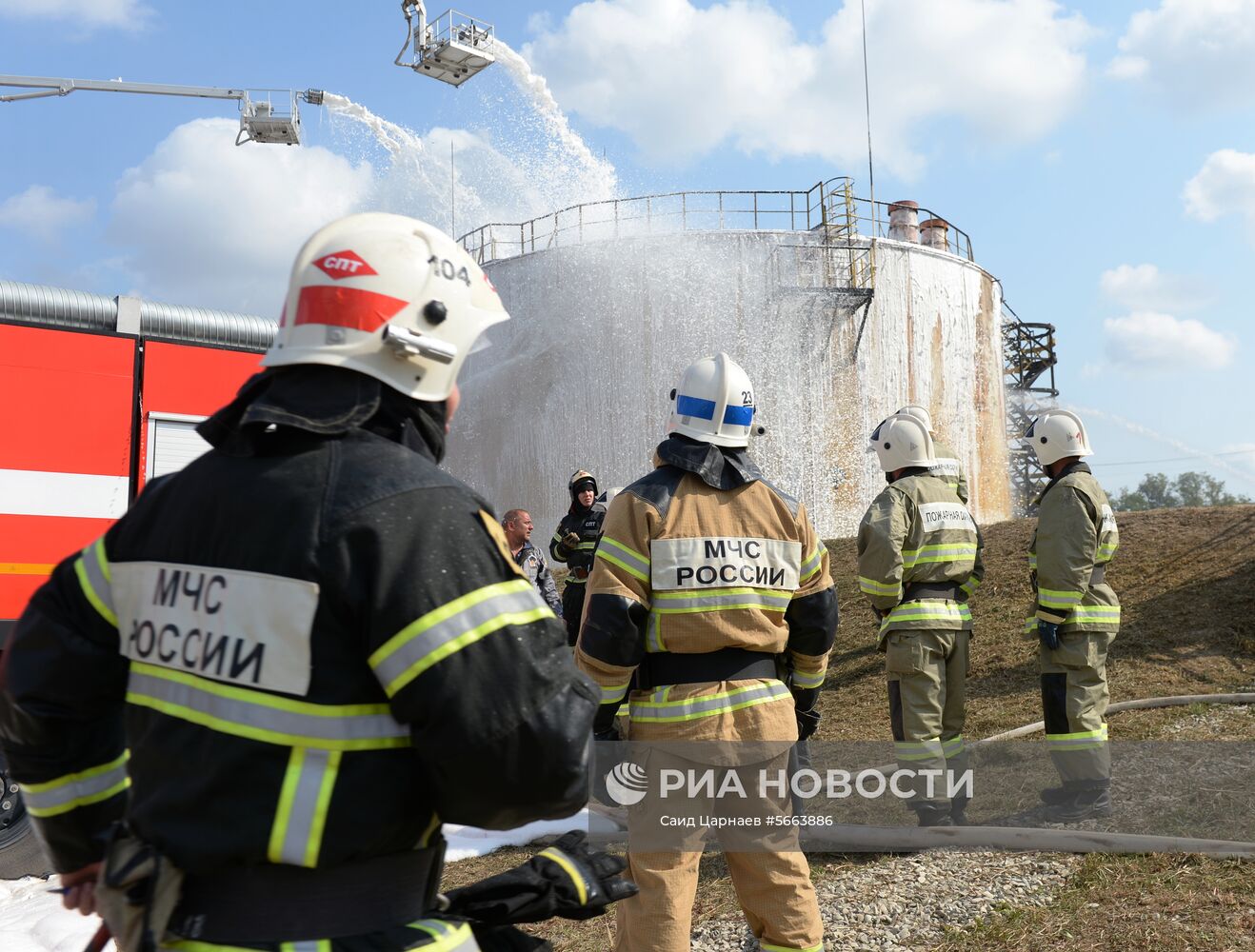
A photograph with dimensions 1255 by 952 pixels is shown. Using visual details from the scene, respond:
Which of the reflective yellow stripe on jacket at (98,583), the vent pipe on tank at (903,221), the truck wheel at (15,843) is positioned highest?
the vent pipe on tank at (903,221)

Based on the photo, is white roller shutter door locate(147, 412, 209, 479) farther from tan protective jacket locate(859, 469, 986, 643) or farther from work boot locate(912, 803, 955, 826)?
work boot locate(912, 803, 955, 826)

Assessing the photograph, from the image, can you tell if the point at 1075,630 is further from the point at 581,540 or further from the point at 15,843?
the point at 15,843

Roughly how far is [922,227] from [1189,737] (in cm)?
1597

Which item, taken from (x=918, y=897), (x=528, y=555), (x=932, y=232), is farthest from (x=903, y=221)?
(x=918, y=897)

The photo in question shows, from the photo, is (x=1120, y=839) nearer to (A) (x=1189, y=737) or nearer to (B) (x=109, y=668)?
(A) (x=1189, y=737)

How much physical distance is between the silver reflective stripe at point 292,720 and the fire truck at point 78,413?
15.6 feet

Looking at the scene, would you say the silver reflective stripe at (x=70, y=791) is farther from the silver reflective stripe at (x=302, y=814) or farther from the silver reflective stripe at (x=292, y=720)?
the silver reflective stripe at (x=302, y=814)

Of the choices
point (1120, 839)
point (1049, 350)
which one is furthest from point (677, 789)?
point (1049, 350)

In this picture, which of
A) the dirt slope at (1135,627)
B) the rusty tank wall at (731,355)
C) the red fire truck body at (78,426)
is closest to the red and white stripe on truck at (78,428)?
the red fire truck body at (78,426)

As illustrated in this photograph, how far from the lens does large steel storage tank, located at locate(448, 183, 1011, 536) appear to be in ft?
59.5

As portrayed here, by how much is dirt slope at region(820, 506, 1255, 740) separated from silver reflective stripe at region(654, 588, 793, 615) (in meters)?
4.70

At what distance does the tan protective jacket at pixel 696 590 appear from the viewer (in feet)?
10.7

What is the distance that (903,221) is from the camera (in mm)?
19938

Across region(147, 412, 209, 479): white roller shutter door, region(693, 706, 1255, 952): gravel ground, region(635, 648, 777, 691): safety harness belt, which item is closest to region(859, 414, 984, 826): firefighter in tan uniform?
region(693, 706, 1255, 952): gravel ground
